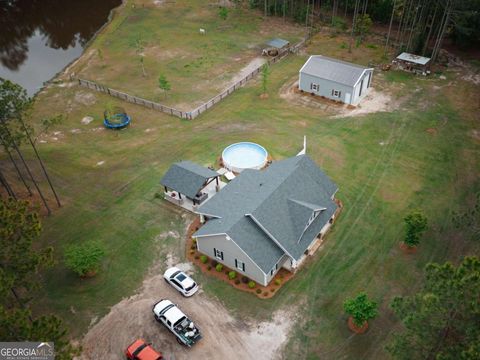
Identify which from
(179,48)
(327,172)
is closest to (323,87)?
(327,172)

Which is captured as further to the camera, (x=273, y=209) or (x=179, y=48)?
(x=179, y=48)

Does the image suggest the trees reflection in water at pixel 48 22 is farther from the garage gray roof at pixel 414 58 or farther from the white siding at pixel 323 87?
the garage gray roof at pixel 414 58

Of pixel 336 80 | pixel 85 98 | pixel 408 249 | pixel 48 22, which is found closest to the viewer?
pixel 408 249

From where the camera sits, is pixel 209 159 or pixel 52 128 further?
Answer: pixel 52 128

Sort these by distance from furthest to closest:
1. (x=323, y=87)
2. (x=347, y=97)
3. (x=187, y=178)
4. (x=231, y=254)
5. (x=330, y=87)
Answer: (x=323, y=87)
(x=330, y=87)
(x=347, y=97)
(x=187, y=178)
(x=231, y=254)

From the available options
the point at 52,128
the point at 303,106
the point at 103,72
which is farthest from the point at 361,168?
the point at 103,72

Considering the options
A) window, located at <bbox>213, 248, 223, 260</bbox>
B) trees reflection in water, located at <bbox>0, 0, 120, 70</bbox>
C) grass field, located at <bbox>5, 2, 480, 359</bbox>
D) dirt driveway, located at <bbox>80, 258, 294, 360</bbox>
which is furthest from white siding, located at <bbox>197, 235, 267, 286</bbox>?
trees reflection in water, located at <bbox>0, 0, 120, 70</bbox>

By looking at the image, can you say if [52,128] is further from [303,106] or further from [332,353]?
[332,353]

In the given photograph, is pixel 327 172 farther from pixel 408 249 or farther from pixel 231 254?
pixel 231 254
